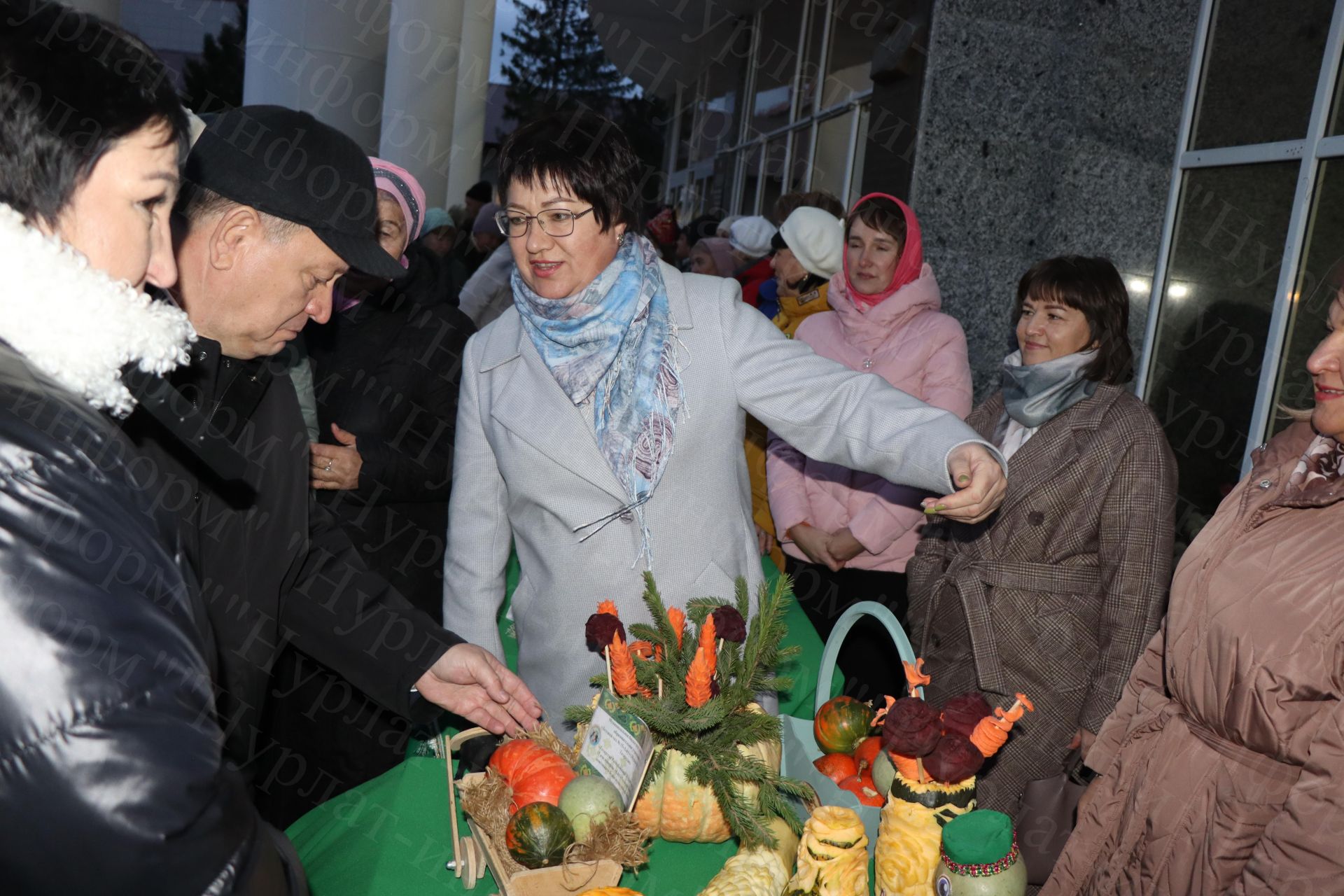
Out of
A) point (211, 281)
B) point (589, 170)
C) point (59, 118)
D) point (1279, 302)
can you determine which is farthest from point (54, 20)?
→ point (1279, 302)

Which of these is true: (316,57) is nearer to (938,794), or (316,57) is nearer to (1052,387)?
(1052,387)

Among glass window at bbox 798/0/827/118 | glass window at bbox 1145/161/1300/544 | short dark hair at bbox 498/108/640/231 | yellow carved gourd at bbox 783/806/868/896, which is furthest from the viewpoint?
glass window at bbox 798/0/827/118

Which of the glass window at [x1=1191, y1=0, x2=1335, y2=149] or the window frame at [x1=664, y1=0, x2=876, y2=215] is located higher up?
the window frame at [x1=664, y1=0, x2=876, y2=215]

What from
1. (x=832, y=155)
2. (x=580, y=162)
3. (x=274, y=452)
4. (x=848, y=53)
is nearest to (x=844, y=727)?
(x=274, y=452)

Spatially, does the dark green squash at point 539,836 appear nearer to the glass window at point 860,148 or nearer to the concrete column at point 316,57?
the glass window at point 860,148

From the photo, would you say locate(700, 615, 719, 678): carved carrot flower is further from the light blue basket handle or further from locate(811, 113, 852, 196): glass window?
locate(811, 113, 852, 196): glass window

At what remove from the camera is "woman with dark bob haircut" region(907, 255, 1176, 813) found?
2514 millimetres

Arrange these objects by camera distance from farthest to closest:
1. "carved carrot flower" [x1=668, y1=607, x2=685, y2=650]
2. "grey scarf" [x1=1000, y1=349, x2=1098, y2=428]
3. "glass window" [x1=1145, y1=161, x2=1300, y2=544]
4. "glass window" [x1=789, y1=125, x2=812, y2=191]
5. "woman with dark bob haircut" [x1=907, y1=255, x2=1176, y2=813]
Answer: "glass window" [x1=789, y1=125, x2=812, y2=191] < "glass window" [x1=1145, y1=161, x2=1300, y2=544] < "grey scarf" [x1=1000, y1=349, x2=1098, y2=428] < "woman with dark bob haircut" [x1=907, y1=255, x2=1176, y2=813] < "carved carrot flower" [x1=668, y1=607, x2=685, y2=650]

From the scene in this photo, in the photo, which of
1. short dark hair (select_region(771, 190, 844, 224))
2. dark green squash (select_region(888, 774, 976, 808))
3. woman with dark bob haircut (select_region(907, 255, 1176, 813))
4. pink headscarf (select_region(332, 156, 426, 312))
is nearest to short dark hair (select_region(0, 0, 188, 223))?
dark green squash (select_region(888, 774, 976, 808))

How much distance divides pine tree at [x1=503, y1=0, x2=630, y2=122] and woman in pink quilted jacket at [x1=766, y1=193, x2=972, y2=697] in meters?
39.0

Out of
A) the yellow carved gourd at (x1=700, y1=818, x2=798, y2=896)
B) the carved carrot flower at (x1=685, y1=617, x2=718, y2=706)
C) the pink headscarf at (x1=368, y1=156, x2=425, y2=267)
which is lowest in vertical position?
the yellow carved gourd at (x1=700, y1=818, x2=798, y2=896)

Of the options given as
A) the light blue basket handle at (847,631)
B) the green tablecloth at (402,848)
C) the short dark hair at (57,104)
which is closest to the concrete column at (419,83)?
the green tablecloth at (402,848)

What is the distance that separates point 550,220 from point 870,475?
188 cm

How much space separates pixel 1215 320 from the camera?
406cm
